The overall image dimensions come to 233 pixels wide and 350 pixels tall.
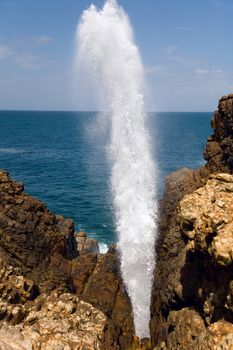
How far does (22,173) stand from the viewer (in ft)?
272

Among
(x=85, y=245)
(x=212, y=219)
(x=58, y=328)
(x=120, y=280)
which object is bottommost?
(x=85, y=245)

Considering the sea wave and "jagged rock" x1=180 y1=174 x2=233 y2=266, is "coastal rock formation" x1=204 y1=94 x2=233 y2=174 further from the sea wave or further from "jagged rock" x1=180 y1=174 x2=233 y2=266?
the sea wave

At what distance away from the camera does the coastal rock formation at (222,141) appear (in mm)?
26969

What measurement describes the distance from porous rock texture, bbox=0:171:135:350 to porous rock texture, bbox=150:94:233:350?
306cm

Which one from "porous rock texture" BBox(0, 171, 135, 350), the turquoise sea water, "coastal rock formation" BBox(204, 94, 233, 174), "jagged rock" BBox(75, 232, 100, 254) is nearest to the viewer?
"porous rock texture" BBox(0, 171, 135, 350)

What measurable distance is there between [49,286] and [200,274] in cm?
987

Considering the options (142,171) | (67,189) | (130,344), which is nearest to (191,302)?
(130,344)

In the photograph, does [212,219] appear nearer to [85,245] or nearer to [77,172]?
[85,245]

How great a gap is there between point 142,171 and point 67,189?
1311 inches

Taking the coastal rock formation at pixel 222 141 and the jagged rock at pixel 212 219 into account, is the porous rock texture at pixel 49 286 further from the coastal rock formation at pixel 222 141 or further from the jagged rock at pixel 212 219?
the coastal rock formation at pixel 222 141

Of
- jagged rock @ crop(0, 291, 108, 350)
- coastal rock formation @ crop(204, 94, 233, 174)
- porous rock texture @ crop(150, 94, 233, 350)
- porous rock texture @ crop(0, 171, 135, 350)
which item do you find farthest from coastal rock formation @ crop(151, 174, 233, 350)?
coastal rock formation @ crop(204, 94, 233, 174)

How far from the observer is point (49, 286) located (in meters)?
24.2

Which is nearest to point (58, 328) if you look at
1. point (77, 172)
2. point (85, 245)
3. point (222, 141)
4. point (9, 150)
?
point (222, 141)

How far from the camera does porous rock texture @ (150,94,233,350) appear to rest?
55.4 ft
